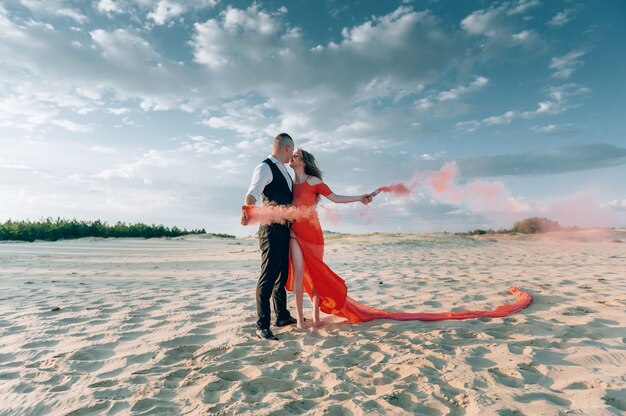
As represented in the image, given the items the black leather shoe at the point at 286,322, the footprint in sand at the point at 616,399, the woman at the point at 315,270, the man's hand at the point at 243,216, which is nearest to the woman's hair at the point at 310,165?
the woman at the point at 315,270

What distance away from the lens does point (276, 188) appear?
479 cm

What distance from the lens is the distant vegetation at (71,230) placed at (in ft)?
73.1

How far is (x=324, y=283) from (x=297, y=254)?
0.51 m

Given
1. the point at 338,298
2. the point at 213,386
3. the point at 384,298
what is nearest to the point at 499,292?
the point at 384,298

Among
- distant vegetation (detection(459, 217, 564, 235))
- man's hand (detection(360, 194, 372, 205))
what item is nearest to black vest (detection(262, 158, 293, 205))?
man's hand (detection(360, 194, 372, 205))

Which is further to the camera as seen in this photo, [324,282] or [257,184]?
[324,282]

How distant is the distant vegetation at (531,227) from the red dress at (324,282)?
19.6 metres

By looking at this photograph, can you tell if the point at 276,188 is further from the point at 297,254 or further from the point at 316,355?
the point at 316,355

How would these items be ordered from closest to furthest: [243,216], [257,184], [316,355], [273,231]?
[316,355]
[243,216]
[257,184]
[273,231]

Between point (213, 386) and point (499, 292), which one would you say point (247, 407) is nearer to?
point (213, 386)

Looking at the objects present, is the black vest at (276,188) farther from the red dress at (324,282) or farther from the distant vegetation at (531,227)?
the distant vegetation at (531,227)

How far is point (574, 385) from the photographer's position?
335cm

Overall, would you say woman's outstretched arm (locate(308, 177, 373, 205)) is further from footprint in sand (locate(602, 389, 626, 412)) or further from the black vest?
footprint in sand (locate(602, 389, 626, 412))

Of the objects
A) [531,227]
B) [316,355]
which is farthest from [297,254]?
[531,227]
